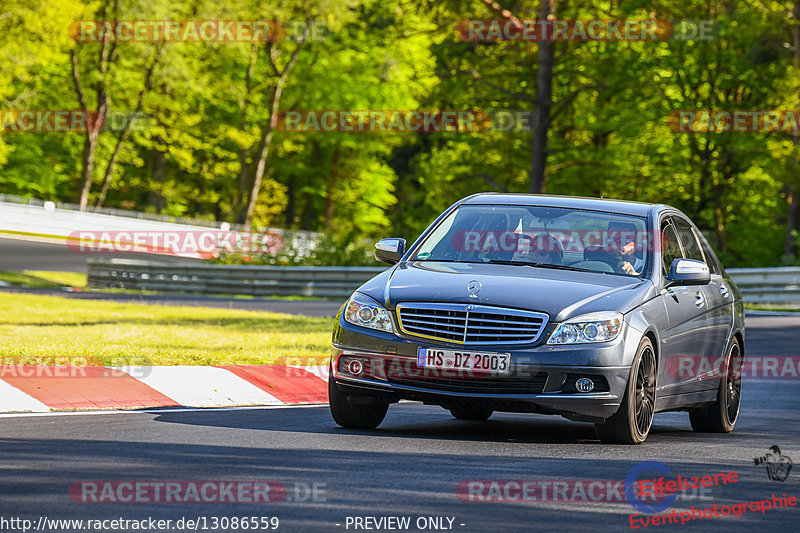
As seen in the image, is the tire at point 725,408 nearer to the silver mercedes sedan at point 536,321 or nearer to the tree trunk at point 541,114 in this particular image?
the silver mercedes sedan at point 536,321

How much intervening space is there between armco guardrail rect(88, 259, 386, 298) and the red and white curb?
1910 centimetres

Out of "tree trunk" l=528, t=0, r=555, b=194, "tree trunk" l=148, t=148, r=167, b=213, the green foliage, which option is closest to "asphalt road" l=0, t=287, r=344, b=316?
the green foliage

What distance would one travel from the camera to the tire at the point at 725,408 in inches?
436

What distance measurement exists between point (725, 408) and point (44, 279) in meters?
28.1

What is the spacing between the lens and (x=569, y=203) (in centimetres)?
1053

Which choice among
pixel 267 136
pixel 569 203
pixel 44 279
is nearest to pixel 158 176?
pixel 267 136

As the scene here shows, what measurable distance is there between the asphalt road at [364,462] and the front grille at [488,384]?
1.23ft

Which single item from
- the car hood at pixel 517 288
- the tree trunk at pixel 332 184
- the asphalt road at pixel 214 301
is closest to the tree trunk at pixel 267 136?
the tree trunk at pixel 332 184

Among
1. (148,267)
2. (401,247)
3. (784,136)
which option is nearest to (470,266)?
(401,247)

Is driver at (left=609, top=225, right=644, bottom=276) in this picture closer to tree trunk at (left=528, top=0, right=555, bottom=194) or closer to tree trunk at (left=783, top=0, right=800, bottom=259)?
tree trunk at (left=528, top=0, right=555, bottom=194)

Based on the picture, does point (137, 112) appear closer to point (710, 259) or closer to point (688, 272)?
point (710, 259)

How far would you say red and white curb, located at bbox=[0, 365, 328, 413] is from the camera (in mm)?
10211

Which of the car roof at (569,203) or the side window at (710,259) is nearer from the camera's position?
the car roof at (569,203)

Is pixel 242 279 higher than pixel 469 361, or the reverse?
pixel 469 361
